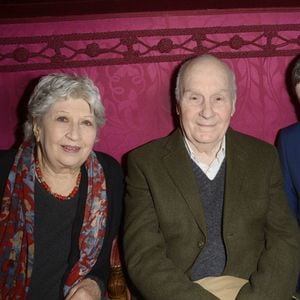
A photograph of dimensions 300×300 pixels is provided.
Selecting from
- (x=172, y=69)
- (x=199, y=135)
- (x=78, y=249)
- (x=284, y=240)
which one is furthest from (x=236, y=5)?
(x=78, y=249)

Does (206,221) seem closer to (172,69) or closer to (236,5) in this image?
(172,69)

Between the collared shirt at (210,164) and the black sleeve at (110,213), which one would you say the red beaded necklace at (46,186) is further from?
the collared shirt at (210,164)

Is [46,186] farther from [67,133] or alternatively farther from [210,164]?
[210,164]

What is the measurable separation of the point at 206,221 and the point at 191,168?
0.82ft

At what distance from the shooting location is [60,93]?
1.59m

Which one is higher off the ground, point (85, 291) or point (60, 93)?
point (60, 93)

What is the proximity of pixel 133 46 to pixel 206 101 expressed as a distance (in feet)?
2.04

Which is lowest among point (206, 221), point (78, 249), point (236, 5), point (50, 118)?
point (78, 249)

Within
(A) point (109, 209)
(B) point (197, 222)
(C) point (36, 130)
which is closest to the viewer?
(B) point (197, 222)

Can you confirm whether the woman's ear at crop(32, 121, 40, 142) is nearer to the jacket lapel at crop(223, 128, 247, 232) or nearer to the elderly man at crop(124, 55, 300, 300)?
the elderly man at crop(124, 55, 300, 300)

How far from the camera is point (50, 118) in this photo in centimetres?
160

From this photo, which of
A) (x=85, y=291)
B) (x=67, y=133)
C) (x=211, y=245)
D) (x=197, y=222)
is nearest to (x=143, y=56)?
(x=67, y=133)

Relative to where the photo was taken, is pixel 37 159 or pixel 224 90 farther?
pixel 37 159

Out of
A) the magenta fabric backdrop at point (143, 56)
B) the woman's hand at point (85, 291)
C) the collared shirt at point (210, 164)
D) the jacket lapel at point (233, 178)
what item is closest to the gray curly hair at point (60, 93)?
the magenta fabric backdrop at point (143, 56)
